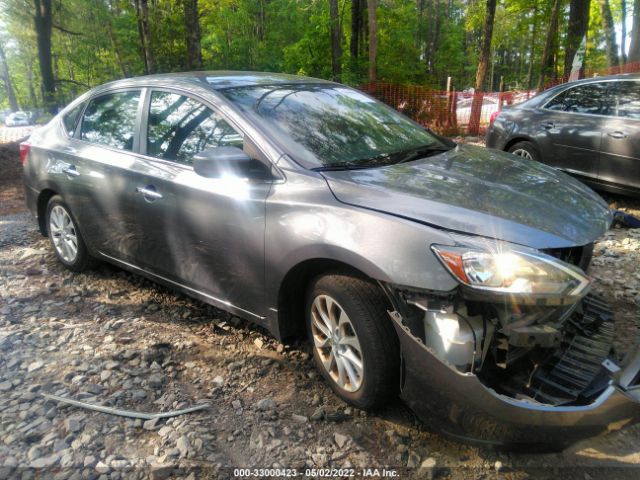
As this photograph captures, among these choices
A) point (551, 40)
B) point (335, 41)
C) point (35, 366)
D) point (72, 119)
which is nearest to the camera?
point (35, 366)

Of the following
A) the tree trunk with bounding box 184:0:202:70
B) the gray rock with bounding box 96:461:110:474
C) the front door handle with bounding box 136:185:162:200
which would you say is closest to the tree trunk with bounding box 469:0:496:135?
the tree trunk with bounding box 184:0:202:70

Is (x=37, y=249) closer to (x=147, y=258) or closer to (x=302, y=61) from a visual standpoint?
(x=147, y=258)

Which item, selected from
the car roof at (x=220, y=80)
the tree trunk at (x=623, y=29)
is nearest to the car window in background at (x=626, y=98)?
the car roof at (x=220, y=80)

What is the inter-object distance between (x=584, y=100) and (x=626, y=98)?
537 mm

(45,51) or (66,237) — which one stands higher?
(45,51)

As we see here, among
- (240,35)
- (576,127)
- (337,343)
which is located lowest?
(337,343)

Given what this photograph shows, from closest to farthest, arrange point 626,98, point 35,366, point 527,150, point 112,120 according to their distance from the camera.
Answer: point 35,366, point 112,120, point 626,98, point 527,150

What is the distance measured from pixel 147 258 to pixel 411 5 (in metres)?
27.7

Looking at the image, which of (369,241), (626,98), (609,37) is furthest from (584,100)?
(609,37)

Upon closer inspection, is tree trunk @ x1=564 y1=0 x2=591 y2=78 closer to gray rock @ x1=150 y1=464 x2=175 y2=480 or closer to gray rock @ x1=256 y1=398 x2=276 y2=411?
→ gray rock @ x1=256 y1=398 x2=276 y2=411

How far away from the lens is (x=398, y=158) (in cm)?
303

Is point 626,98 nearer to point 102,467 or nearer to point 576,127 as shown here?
point 576,127

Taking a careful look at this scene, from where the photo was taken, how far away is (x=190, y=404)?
9.04 ft

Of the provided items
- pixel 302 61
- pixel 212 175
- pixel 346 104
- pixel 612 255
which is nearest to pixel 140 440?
pixel 212 175
